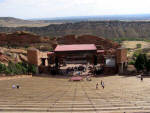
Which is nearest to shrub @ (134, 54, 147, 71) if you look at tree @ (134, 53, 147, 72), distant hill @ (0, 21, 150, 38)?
tree @ (134, 53, 147, 72)

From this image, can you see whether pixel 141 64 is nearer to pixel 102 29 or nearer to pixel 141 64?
pixel 141 64

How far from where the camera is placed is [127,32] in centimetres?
11800

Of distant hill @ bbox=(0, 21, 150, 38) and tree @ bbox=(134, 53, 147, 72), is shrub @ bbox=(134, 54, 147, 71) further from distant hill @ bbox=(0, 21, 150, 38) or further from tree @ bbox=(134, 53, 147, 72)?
distant hill @ bbox=(0, 21, 150, 38)

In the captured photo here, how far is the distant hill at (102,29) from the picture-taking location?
4510 inches

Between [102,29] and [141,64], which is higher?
[102,29]

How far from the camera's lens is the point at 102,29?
4660 inches

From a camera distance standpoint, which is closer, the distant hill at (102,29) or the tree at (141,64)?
the tree at (141,64)

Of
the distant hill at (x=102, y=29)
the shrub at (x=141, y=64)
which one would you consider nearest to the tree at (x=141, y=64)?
the shrub at (x=141, y=64)

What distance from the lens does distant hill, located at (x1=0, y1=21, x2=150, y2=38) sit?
11456cm

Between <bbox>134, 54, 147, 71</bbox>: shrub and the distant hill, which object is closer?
<bbox>134, 54, 147, 71</bbox>: shrub

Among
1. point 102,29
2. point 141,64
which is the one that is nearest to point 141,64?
point 141,64

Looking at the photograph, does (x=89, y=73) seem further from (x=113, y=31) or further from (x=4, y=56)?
A: (x=113, y=31)

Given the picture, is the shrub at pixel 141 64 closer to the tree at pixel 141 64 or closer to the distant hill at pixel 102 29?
the tree at pixel 141 64

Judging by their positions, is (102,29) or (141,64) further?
(102,29)
